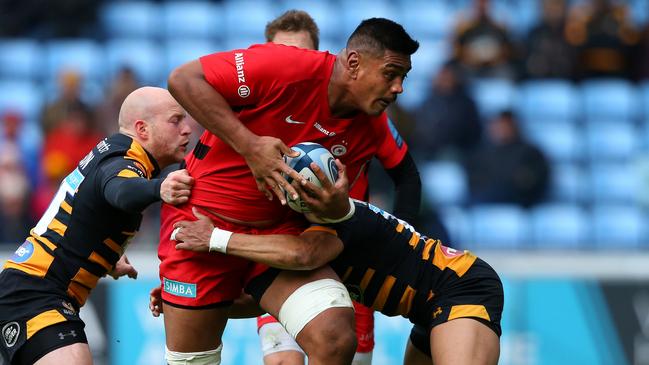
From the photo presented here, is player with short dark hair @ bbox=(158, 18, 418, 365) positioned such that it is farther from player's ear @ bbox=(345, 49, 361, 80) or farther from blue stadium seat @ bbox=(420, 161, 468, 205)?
blue stadium seat @ bbox=(420, 161, 468, 205)

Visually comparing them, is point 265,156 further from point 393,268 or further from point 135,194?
point 393,268

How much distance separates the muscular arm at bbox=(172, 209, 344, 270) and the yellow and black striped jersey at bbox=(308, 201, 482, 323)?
274mm

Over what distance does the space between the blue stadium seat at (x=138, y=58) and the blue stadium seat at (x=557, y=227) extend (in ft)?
14.6

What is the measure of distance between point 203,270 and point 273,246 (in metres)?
0.46

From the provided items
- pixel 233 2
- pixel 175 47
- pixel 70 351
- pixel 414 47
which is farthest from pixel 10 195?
pixel 414 47

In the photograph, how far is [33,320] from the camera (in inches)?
236

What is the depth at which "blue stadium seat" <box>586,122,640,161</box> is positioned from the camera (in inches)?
501

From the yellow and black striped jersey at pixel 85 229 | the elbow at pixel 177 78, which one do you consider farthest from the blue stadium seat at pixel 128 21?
the elbow at pixel 177 78

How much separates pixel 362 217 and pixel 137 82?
6918 millimetres

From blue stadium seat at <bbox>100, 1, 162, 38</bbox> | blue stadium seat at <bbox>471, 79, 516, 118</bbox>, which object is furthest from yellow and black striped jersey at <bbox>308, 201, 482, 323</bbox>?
blue stadium seat at <bbox>100, 1, 162, 38</bbox>

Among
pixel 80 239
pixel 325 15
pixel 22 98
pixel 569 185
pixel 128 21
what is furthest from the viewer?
pixel 325 15

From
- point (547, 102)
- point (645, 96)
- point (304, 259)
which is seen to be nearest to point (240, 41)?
point (547, 102)

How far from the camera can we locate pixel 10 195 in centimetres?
1098

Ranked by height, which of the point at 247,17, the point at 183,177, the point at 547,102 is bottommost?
the point at 183,177
